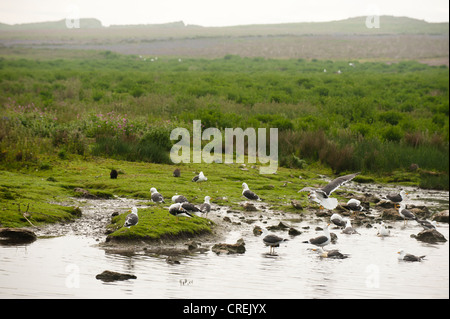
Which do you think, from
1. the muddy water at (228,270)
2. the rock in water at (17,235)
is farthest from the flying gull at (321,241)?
the rock in water at (17,235)

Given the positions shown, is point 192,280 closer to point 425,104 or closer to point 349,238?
point 349,238

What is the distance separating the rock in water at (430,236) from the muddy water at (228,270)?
0.22 metres

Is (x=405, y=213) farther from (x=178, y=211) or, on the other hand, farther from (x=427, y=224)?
(x=178, y=211)

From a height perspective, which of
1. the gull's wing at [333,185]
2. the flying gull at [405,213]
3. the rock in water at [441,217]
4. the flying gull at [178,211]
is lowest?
the rock in water at [441,217]

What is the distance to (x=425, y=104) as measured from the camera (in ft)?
115

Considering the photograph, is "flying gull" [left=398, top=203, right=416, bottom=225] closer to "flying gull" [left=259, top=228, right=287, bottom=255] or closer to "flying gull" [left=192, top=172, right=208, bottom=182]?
"flying gull" [left=259, top=228, right=287, bottom=255]

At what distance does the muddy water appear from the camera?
31.3 ft

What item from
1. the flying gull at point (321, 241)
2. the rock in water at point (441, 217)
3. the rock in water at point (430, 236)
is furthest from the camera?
the rock in water at point (441, 217)

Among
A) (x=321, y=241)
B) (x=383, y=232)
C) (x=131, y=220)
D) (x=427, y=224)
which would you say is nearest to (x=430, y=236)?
(x=427, y=224)

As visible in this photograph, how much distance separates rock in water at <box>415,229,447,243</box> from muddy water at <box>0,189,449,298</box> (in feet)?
0.73

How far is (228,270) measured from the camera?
10805 millimetres

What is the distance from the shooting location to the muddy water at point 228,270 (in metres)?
9.55

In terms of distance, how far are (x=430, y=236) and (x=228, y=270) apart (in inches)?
238

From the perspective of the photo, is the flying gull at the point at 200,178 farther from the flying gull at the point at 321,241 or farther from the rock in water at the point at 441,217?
the rock in water at the point at 441,217
